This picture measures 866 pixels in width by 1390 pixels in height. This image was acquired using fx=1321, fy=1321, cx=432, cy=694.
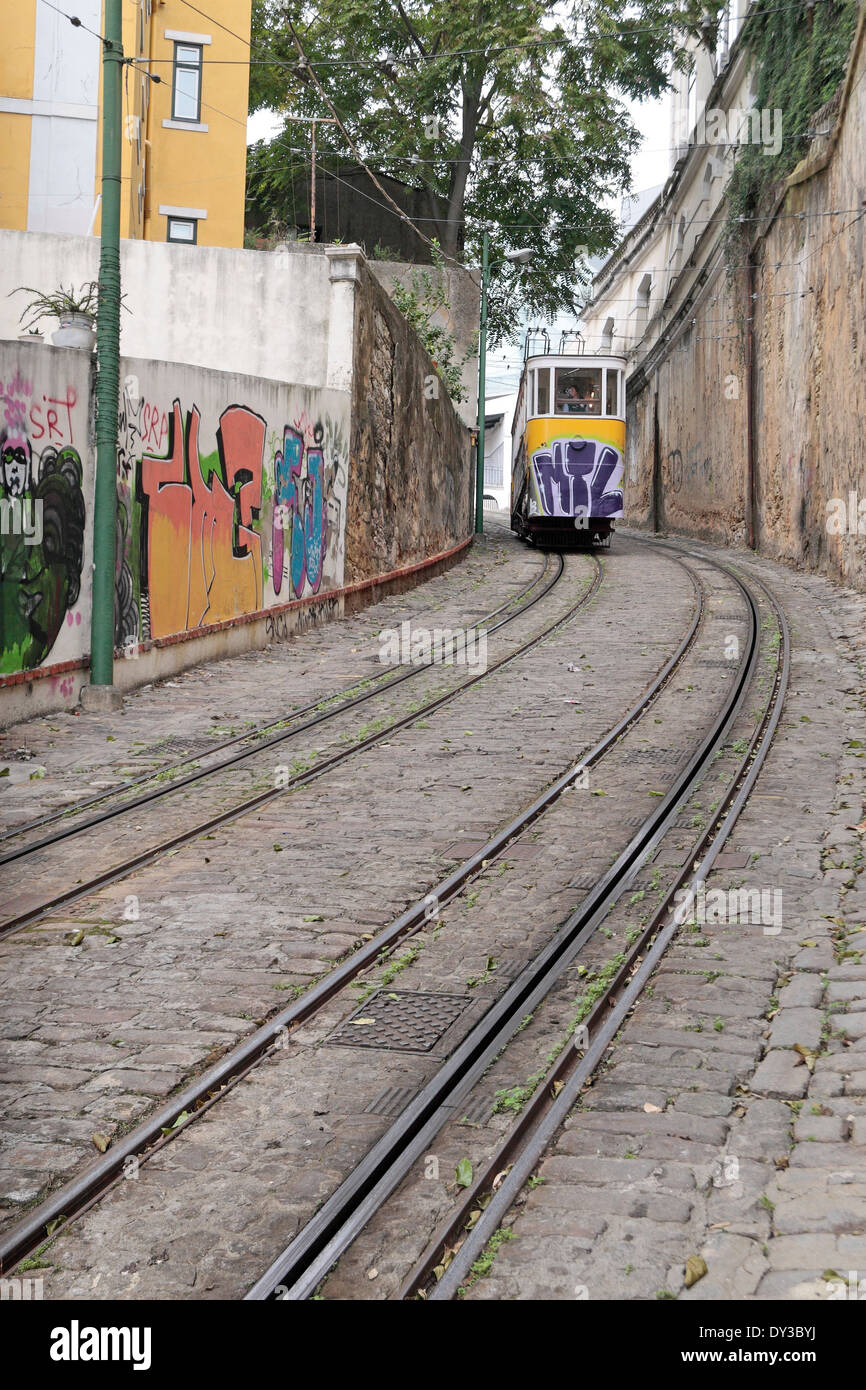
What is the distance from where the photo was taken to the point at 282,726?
37.1 feet

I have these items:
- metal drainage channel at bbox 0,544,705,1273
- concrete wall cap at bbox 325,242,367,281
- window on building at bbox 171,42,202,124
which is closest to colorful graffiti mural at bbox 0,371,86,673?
metal drainage channel at bbox 0,544,705,1273

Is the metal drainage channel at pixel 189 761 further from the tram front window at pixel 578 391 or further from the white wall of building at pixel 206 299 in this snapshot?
the tram front window at pixel 578 391

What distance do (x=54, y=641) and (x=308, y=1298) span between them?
8.64 m

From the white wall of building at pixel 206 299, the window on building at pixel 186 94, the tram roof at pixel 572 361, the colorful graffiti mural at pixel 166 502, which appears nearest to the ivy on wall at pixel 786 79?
the tram roof at pixel 572 361

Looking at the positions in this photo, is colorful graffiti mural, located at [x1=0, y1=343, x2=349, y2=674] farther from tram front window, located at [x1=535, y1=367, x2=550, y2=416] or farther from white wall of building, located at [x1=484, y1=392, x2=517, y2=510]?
white wall of building, located at [x1=484, y1=392, x2=517, y2=510]

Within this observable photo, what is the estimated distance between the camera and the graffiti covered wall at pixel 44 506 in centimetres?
1062

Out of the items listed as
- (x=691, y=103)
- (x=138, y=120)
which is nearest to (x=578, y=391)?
(x=138, y=120)

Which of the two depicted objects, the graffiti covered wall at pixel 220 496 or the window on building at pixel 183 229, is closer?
the graffiti covered wall at pixel 220 496

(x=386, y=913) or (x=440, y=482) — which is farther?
(x=440, y=482)

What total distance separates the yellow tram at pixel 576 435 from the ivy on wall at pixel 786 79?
4.61 metres

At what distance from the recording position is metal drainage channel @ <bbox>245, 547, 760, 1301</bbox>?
3.62 meters
